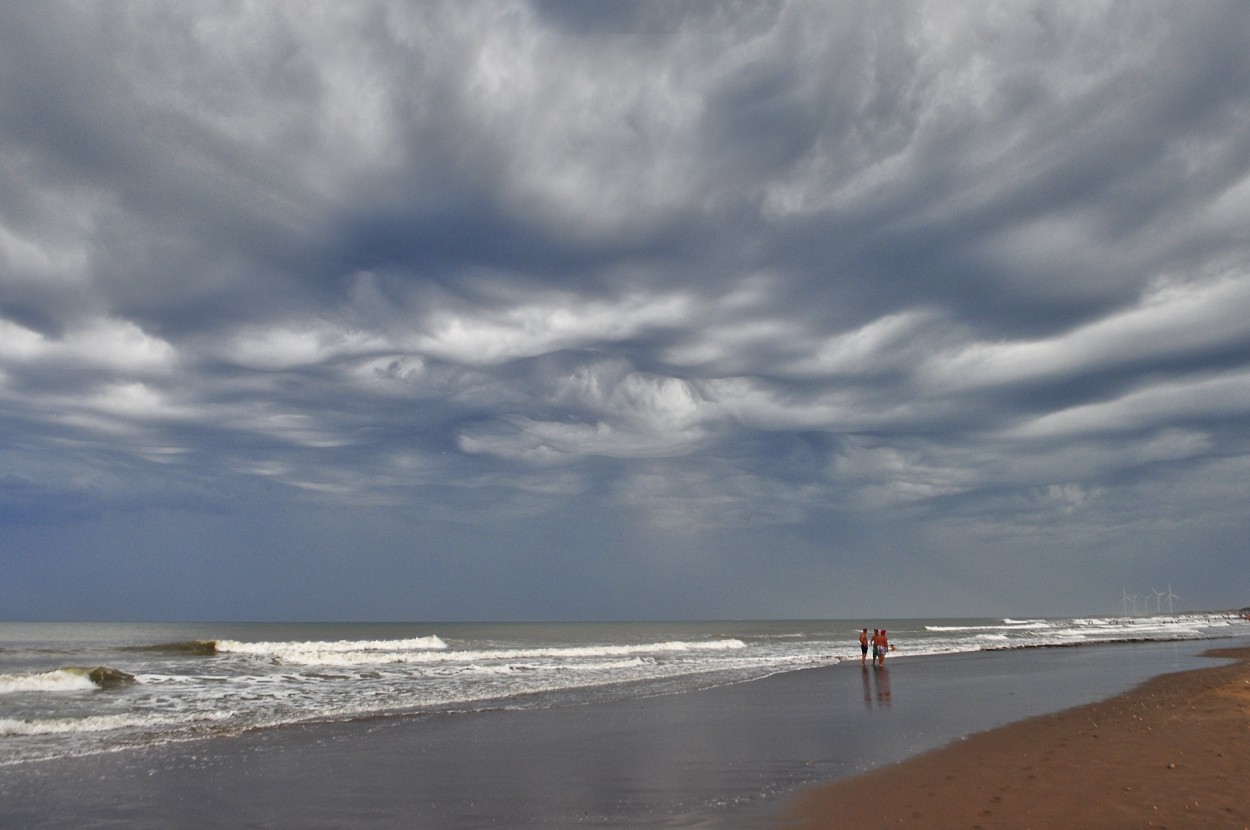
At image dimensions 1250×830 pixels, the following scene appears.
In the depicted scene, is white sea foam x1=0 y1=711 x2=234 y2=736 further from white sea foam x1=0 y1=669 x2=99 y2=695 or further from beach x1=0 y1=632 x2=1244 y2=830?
white sea foam x1=0 y1=669 x2=99 y2=695

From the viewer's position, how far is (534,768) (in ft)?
39.2

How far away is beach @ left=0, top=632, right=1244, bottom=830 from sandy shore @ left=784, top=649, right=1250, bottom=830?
0.20 metres

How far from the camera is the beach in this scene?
9.25 meters

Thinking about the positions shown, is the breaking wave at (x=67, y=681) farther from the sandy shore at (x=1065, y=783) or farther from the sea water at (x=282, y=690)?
the sandy shore at (x=1065, y=783)

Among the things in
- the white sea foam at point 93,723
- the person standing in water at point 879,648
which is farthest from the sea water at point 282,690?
the person standing in water at point 879,648

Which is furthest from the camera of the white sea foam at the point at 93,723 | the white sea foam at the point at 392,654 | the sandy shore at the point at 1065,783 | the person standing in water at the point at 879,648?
the white sea foam at the point at 392,654

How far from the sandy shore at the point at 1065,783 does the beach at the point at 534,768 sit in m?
0.20

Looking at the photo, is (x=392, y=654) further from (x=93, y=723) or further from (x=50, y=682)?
(x=93, y=723)

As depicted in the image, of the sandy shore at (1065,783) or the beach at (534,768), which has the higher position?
the sandy shore at (1065,783)

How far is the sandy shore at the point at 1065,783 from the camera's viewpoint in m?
8.36

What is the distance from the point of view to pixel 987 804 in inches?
353

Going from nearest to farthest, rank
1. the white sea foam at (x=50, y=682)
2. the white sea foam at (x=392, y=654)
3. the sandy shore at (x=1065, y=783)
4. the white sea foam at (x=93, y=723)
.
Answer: the sandy shore at (x=1065, y=783) → the white sea foam at (x=93, y=723) → the white sea foam at (x=50, y=682) → the white sea foam at (x=392, y=654)

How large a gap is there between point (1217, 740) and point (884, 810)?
7494 millimetres

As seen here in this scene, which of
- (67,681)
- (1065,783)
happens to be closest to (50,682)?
(67,681)
